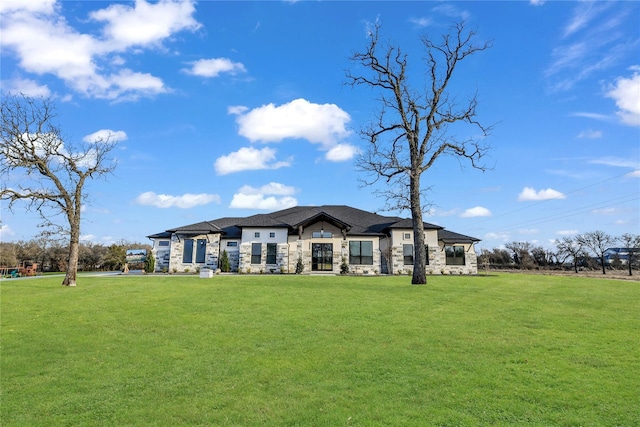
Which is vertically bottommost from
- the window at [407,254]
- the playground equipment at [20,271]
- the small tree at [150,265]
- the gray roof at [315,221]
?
the playground equipment at [20,271]

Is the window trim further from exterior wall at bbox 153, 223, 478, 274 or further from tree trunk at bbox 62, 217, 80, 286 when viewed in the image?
tree trunk at bbox 62, 217, 80, 286

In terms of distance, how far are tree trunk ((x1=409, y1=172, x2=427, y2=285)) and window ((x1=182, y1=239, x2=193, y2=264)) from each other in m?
19.4

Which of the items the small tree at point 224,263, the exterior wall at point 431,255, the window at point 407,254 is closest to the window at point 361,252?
the exterior wall at point 431,255

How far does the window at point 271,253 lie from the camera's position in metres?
29.9

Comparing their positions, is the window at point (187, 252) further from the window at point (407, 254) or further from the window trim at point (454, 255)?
the window trim at point (454, 255)

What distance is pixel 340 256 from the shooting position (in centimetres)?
2977

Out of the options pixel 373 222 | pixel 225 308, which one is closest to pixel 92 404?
pixel 225 308

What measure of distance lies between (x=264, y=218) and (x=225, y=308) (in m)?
21.7

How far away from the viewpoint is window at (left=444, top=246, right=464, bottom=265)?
31.4m

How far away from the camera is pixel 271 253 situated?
29938 millimetres

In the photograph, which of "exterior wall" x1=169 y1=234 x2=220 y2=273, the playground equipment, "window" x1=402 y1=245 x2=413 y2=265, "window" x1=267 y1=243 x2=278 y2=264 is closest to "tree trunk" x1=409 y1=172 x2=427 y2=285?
"window" x1=402 y1=245 x2=413 y2=265

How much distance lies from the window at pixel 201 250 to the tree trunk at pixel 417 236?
18.5m

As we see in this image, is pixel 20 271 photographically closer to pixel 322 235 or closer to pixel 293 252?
pixel 293 252

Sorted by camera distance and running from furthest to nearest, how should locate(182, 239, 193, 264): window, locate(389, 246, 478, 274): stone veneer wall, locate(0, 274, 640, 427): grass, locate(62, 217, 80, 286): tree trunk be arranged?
1. locate(182, 239, 193, 264): window
2. locate(389, 246, 478, 274): stone veneer wall
3. locate(62, 217, 80, 286): tree trunk
4. locate(0, 274, 640, 427): grass
